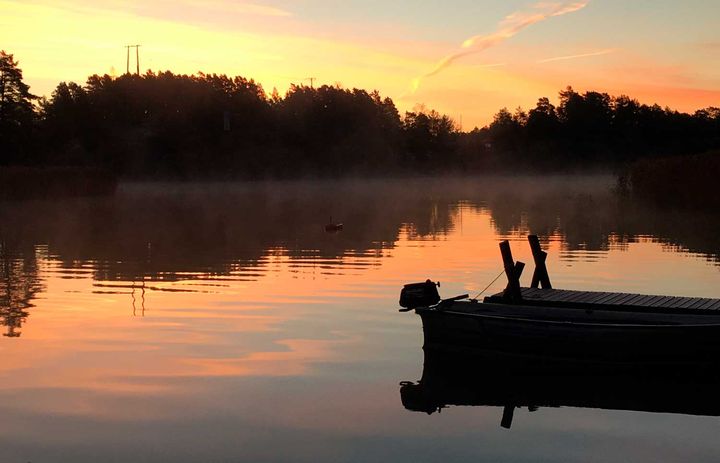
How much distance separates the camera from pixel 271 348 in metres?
18.2

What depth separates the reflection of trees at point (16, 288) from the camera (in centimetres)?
2156

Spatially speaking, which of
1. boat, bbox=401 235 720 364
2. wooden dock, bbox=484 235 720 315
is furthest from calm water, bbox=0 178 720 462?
wooden dock, bbox=484 235 720 315

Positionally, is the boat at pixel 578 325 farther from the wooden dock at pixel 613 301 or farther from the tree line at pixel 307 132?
the tree line at pixel 307 132

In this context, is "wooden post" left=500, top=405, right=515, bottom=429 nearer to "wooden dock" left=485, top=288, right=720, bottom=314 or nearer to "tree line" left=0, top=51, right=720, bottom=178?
"wooden dock" left=485, top=288, right=720, bottom=314

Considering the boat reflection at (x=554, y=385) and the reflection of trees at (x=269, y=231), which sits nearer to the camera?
the boat reflection at (x=554, y=385)

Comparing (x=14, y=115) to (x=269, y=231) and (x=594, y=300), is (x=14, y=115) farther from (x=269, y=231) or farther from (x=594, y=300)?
(x=594, y=300)

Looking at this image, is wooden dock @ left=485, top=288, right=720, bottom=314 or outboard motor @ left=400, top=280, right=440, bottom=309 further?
outboard motor @ left=400, top=280, right=440, bottom=309

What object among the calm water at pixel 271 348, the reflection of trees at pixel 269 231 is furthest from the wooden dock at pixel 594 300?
the reflection of trees at pixel 269 231

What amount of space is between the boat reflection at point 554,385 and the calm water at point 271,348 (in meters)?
0.39

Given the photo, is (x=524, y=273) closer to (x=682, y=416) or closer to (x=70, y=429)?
(x=682, y=416)

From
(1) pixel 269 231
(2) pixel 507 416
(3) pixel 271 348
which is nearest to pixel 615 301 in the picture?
(2) pixel 507 416

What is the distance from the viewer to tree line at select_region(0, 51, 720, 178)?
139 meters

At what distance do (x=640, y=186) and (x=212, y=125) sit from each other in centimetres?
10337

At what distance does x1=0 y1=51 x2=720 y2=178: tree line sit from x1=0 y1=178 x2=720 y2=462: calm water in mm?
79634
